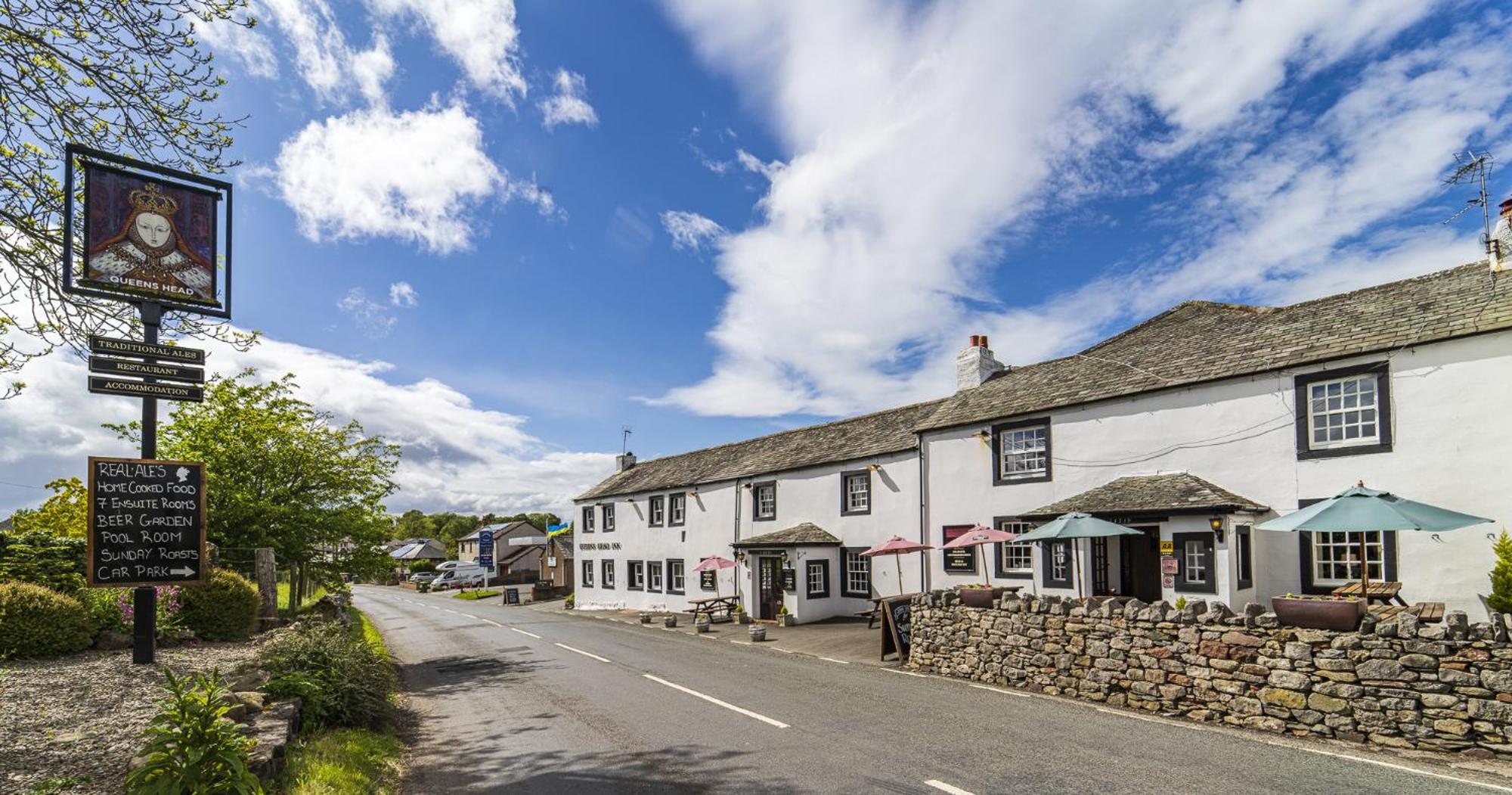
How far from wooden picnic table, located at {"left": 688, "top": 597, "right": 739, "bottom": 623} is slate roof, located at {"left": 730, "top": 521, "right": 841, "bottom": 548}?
251 centimetres

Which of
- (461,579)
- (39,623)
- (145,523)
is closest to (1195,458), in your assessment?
(145,523)

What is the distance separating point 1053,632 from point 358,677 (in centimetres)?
1066

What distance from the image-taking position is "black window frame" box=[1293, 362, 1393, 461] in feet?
43.0

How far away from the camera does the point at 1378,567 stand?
42.6ft

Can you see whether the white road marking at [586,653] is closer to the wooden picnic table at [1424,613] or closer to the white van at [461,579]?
the wooden picnic table at [1424,613]

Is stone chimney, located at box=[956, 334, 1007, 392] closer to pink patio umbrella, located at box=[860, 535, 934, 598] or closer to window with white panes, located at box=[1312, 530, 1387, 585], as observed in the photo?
pink patio umbrella, located at box=[860, 535, 934, 598]

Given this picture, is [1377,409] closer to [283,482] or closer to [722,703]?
[722,703]

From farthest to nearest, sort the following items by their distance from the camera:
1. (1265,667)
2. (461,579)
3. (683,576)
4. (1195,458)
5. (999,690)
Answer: (461,579), (683,576), (1195,458), (999,690), (1265,667)

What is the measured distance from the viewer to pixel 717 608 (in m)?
28.8

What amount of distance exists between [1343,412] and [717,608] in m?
21.2

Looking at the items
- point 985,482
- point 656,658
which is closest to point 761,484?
point 985,482

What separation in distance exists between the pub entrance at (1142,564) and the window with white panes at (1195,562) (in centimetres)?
118

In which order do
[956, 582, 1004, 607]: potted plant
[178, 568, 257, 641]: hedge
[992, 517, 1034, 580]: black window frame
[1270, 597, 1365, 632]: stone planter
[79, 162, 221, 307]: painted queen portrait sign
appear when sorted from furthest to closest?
[992, 517, 1034, 580]: black window frame < [178, 568, 257, 641]: hedge < [956, 582, 1004, 607]: potted plant < [79, 162, 221, 307]: painted queen portrait sign < [1270, 597, 1365, 632]: stone planter

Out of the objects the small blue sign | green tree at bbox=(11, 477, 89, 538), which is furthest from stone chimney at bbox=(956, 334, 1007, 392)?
the small blue sign
